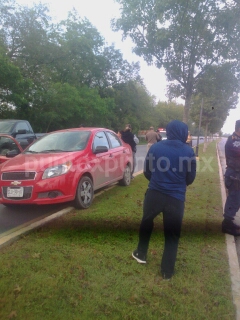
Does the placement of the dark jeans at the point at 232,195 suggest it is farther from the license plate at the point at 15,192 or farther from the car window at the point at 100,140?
the license plate at the point at 15,192

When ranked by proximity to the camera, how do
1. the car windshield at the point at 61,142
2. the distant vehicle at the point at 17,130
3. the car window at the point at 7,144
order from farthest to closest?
the distant vehicle at the point at 17,130, the car window at the point at 7,144, the car windshield at the point at 61,142

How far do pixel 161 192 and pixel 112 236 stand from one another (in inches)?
63.2

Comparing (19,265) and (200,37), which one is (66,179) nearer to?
(19,265)

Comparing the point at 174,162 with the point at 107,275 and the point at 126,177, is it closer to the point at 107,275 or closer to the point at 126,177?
the point at 107,275

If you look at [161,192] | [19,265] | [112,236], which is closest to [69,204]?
[112,236]

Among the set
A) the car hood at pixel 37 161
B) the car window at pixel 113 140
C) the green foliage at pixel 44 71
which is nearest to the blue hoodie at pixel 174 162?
the car hood at pixel 37 161

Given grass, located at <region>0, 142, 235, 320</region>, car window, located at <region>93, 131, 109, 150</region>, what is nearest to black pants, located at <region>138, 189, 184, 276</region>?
grass, located at <region>0, 142, 235, 320</region>

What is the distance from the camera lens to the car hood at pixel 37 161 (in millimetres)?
5559

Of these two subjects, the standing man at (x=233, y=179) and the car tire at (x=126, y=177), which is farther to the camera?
the car tire at (x=126, y=177)

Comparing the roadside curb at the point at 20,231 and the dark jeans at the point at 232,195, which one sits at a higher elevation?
the dark jeans at the point at 232,195

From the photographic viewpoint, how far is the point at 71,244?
4.47 meters

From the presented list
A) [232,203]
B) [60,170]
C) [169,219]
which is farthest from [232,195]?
[60,170]

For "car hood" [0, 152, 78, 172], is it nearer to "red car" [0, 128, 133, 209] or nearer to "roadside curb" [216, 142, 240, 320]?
"red car" [0, 128, 133, 209]

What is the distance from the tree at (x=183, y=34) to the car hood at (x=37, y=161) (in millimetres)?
10709
